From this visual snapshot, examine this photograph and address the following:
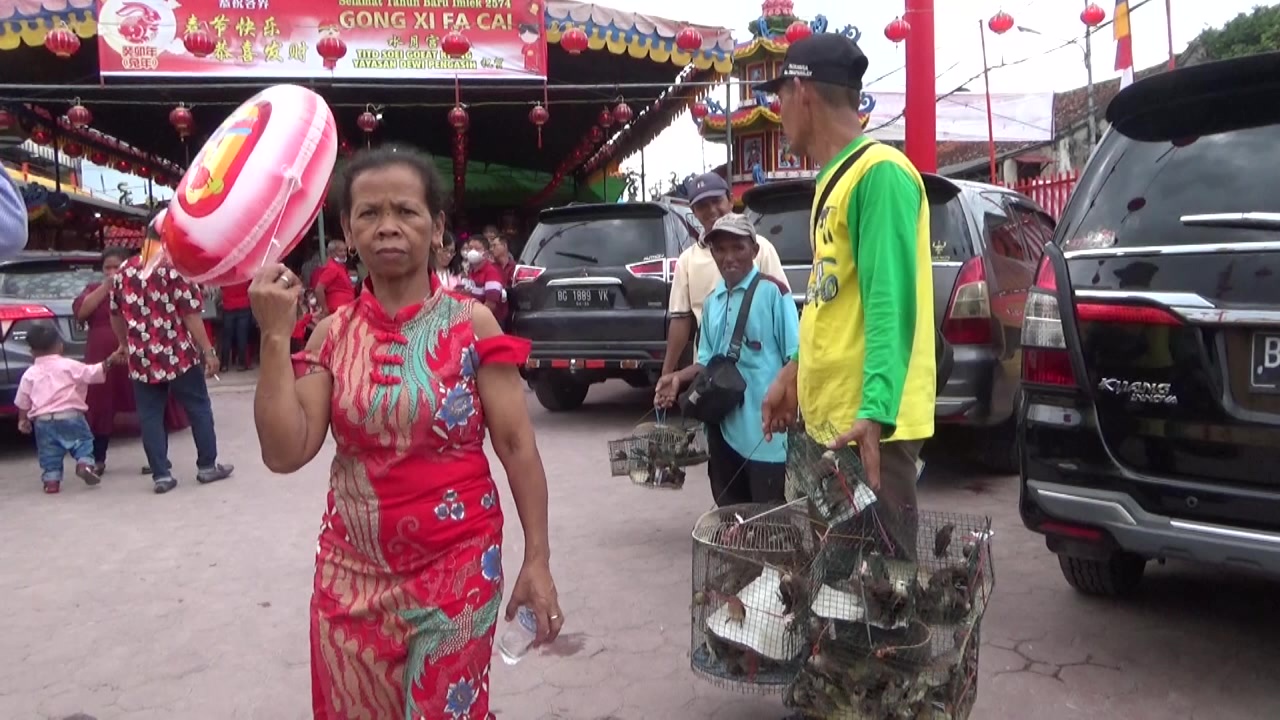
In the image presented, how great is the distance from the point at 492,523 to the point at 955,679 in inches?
49.0

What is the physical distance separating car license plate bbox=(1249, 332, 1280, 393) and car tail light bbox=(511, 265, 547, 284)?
6168 mm

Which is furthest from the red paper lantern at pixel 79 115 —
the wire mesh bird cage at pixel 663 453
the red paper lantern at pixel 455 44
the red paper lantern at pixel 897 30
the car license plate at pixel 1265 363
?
the car license plate at pixel 1265 363

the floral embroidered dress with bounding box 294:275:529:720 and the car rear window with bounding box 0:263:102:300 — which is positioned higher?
the car rear window with bounding box 0:263:102:300

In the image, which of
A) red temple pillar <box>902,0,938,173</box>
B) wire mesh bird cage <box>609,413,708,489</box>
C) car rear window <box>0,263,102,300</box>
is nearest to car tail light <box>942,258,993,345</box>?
wire mesh bird cage <box>609,413,708,489</box>

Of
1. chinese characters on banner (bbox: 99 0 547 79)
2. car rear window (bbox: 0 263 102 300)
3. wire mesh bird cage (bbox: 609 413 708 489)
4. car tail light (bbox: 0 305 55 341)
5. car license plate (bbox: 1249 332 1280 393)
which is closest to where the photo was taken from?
car license plate (bbox: 1249 332 1280 393)

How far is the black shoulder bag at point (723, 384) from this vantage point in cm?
390

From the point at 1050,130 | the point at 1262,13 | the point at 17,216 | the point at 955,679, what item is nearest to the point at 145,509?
the point at 17,216

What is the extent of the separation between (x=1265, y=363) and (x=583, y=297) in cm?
583

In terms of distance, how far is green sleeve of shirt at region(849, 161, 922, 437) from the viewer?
244 cm

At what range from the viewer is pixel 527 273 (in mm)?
8539

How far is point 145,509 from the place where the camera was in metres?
6.16

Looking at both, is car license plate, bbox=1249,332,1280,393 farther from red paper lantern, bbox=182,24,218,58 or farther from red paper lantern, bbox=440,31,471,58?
red paper lantern, bbox=182,24,218,58

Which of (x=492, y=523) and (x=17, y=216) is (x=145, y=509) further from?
(x=492, y=523)

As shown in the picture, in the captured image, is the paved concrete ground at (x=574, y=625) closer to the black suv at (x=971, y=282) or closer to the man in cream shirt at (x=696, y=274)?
the black suv at (x=971, y=282)
